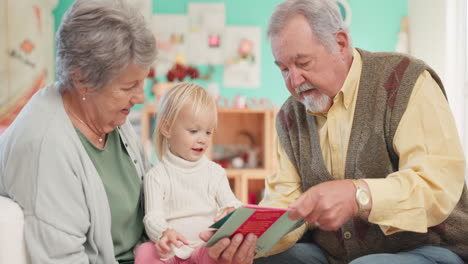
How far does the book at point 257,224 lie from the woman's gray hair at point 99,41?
1.86 feet

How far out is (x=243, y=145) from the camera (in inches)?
214

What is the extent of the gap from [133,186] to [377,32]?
4454 millimetres

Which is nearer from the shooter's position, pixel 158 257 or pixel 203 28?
pixel 158 257

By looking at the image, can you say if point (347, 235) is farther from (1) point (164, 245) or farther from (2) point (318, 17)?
(2) point (318, 17)

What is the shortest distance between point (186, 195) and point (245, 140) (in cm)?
357

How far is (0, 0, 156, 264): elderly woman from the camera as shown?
151 cm

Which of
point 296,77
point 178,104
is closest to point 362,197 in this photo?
point 296,77

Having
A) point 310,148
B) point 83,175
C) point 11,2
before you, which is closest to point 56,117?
point 83,175

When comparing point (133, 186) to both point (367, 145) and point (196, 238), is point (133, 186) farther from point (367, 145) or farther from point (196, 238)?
point (367, 145)

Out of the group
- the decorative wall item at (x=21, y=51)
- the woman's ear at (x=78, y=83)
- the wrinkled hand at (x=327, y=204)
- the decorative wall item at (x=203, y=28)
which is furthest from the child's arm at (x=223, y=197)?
the decorative wall item at (x=203, y=28)

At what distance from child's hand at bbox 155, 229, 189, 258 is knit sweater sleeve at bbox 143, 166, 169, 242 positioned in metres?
0.03

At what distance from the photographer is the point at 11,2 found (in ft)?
14.8

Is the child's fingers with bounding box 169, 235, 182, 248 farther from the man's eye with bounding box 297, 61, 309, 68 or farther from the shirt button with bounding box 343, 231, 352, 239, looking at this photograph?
the man's eye with bounding box 297, 61, 309, 68

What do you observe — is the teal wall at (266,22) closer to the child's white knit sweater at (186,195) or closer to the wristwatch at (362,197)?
the child's white knit sweater at (186,195)
